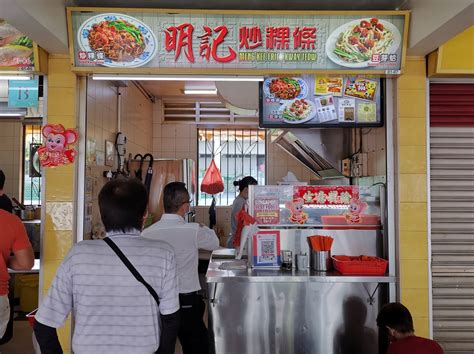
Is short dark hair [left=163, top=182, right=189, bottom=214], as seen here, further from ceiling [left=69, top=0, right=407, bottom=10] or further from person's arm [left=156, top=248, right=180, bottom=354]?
ceiling [left=69, top=0, right=407, bottom=10]

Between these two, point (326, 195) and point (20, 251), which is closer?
point (20, 251)

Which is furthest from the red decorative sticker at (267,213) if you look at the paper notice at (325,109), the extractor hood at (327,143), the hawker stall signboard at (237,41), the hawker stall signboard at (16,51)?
the hawker stall signboard at (16,51)

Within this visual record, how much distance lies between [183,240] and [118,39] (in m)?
1.52

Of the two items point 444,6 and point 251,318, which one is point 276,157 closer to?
point 251,318

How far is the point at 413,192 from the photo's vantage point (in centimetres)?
316

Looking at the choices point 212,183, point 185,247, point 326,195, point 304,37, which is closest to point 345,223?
point 326,195

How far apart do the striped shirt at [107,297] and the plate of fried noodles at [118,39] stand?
5.73ft

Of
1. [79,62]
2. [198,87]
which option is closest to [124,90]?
[198,87]

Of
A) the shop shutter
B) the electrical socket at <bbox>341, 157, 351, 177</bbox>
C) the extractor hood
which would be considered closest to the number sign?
the extractor hood

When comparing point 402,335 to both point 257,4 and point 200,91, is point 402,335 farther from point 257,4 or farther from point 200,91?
point 200,91

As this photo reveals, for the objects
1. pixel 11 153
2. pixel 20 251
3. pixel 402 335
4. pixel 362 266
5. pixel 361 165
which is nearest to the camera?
pixel 402 335

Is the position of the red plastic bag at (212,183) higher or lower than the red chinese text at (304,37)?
lower

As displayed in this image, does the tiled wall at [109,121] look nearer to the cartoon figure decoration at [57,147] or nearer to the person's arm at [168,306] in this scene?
the cartoon figure decoration at [57,147]

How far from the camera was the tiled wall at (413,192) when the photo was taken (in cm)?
312
